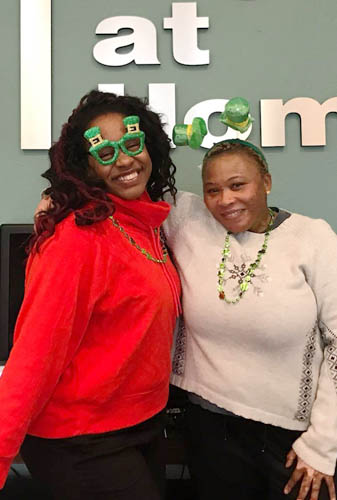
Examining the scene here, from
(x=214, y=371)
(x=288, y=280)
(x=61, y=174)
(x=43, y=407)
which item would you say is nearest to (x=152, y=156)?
(x=61, y=174)

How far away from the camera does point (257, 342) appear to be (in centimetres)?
106

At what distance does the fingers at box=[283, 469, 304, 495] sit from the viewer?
1025mm

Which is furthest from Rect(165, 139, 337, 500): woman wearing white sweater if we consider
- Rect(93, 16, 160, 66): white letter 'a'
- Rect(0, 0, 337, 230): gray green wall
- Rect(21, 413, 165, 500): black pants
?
Rect(93, 16, 160, 66): white letter 'a'

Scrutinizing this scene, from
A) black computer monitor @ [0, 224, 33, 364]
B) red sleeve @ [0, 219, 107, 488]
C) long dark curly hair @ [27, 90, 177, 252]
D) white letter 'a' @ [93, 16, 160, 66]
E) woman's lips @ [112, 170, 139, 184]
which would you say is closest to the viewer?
red sleeve @ [0, 219, 107, 488]

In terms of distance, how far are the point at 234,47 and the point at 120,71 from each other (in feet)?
1.47

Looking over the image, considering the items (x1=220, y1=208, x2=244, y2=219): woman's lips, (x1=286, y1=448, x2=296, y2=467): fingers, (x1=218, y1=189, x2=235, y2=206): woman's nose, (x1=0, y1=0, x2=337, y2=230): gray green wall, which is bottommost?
(x1=286, y1=448, x2=296, y2=467): fingers

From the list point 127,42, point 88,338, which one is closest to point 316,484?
point 88,338

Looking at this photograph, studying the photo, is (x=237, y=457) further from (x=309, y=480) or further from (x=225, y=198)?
(x=225, y=198)

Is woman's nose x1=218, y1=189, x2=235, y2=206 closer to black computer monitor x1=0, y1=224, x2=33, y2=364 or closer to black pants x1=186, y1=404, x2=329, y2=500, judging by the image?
black pants x1=186, y1=404, x2=329, y2=500

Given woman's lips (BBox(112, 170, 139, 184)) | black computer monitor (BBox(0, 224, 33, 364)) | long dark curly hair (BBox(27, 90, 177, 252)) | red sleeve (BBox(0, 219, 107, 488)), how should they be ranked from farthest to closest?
1. black computer monitor (BBox(0, 224, 33, 364))
2. woman's lips (BBox(112, 170, 139, 184))
3. long dark curly hair (BBox(27, 90, 177, 252))
4. red sleeve (BBox(0, 219, 107, 488))

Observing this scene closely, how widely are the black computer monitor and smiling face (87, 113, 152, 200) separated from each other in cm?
56

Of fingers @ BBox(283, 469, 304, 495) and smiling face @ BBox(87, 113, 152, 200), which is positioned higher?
smiling face @ BBox(87, 113, 152, 200)

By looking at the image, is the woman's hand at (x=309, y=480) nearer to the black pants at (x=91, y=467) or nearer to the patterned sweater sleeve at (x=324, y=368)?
the patterned sweater sleeve at (x=324, y=368)

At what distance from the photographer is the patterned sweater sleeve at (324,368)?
1013mm
